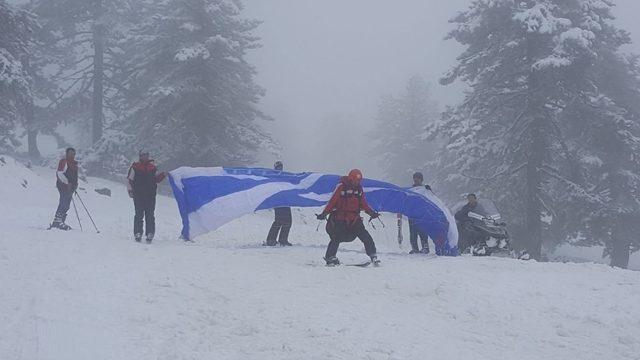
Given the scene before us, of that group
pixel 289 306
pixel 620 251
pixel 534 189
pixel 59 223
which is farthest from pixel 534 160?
pixel 59 223

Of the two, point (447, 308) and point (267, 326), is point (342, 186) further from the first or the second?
point (267, 326)

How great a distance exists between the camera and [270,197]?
1435 centimetres

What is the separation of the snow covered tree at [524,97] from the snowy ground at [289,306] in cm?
880

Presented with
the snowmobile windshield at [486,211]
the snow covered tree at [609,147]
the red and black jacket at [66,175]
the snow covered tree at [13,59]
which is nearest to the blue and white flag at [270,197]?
the snowmobile windshield at [486,211]

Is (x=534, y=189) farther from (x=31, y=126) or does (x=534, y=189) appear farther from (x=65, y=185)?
(x=31, y=126)

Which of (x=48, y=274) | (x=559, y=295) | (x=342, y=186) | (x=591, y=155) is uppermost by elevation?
(x=591, y=155)

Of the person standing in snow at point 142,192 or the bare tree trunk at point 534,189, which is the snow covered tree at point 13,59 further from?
the bare tree trunk at point 534,189

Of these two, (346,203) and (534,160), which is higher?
(534,160)

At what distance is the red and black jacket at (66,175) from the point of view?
13805 mm

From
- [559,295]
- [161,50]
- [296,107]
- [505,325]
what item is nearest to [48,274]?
[505,325]

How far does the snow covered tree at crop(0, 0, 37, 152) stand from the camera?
Answer: 21.0 metres

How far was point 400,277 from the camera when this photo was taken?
9.83 meters

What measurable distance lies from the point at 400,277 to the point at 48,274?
5.65 meters

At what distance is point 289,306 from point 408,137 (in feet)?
145
